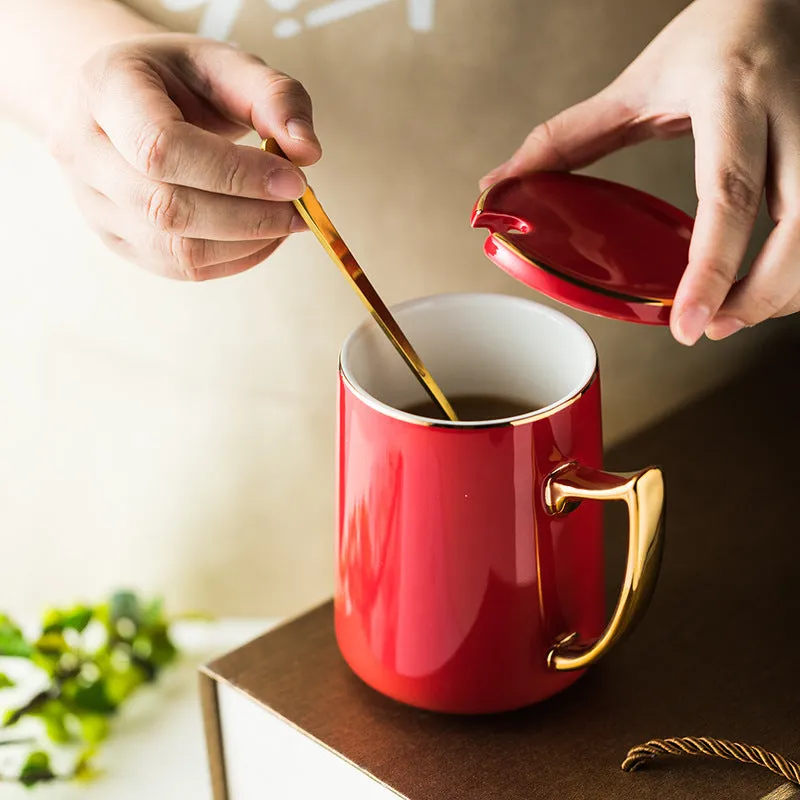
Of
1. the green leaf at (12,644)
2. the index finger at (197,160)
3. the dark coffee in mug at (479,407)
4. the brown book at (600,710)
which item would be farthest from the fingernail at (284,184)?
the green leaf at (12,644)

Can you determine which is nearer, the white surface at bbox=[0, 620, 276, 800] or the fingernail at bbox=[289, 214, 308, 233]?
the fingernail at bbox=[289, 214, 308, 233]

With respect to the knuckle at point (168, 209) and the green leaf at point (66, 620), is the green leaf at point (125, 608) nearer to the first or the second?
the green leaf at point (66, 620)

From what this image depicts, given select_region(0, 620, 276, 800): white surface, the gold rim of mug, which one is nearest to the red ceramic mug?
the gold rim of mug

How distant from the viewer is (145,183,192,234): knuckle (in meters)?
0.54

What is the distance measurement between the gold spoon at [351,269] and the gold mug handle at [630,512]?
0.10m

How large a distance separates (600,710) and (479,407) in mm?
183

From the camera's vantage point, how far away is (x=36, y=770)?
827 millimetres

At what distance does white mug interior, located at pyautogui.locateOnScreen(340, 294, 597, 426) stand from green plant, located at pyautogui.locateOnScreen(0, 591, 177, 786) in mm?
424

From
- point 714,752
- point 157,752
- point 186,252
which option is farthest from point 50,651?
point 714,752

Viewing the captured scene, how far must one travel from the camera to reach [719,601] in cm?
67

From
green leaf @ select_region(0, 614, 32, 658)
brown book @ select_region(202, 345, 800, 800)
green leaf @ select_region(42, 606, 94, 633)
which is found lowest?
green leaf @ select_region(42, 606, 94, 633)

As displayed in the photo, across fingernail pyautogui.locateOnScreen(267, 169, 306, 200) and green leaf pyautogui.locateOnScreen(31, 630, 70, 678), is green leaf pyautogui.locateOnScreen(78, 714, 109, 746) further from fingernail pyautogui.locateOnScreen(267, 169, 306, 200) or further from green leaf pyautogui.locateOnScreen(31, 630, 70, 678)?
fingernail pyautogui.locateOnScreen(267, 169, 306, 200)

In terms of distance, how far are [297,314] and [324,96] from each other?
0.18m

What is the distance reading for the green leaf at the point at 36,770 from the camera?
2.70 feet
